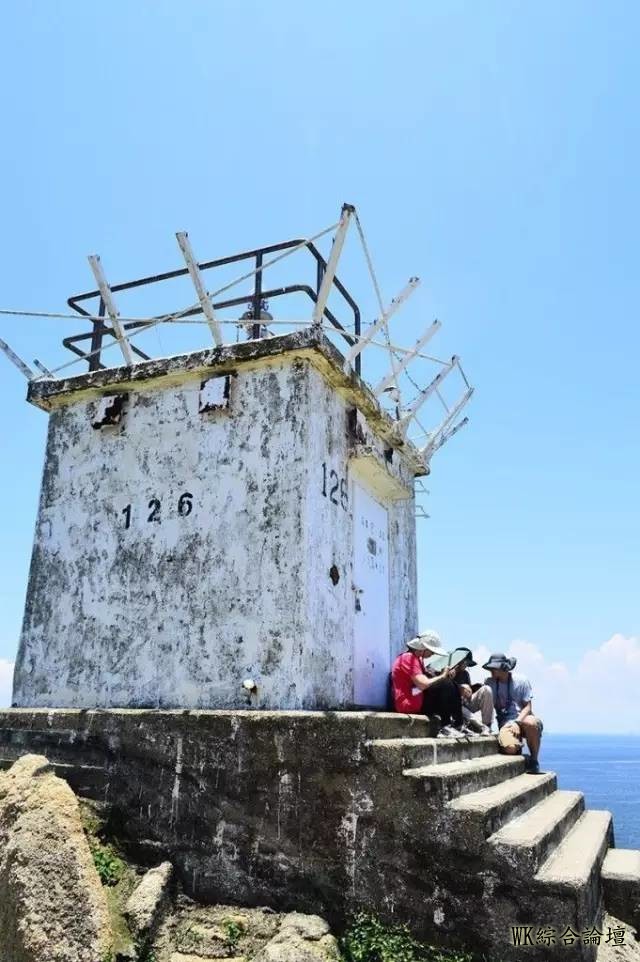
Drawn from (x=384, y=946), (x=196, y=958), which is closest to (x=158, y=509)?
(x=196, y=958)

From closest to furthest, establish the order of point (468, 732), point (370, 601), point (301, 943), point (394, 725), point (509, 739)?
point (301, 943) → point (394, 725) → point (468, 732) → point (509, 739) → point (370, 601)

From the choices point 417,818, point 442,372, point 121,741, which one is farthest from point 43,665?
point 442,372

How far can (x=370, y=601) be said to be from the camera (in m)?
8.60

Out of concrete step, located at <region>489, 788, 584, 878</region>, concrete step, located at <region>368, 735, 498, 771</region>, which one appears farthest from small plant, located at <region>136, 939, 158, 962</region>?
concrete step, located at <region>489, 788, 584, 878</region>

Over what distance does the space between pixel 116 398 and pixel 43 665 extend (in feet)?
9.95

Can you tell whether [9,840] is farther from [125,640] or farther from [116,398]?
[116,398]

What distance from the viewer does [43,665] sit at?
793 centimetres

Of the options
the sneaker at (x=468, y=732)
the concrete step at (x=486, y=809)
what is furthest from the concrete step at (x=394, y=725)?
the sneaker at (x=468, y=732)

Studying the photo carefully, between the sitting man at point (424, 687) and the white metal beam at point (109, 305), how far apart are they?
15.0 feet

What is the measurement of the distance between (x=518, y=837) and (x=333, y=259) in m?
5.24

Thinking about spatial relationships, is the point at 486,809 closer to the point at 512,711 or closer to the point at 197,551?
the point at 197,551

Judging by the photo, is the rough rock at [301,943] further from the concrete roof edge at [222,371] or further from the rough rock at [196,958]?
the concrete roof edge at [222,371]

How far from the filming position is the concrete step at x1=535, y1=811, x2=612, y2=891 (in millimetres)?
4691

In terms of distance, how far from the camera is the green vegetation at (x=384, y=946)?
4.90 m
